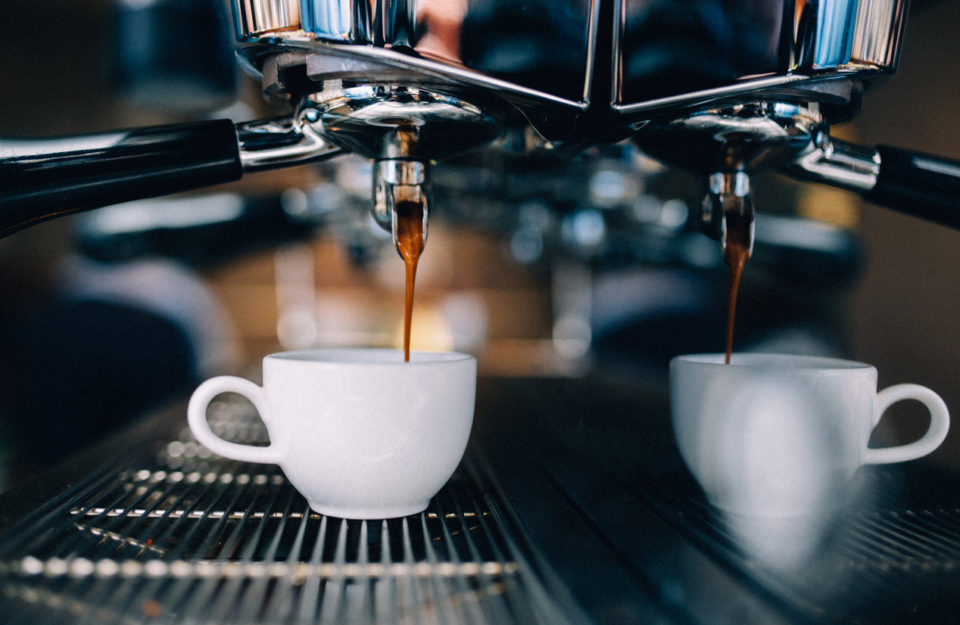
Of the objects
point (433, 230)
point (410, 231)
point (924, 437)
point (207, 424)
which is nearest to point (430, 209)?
point (410, 231)

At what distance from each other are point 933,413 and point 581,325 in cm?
64

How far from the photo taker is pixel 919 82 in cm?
47

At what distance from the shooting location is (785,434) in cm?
31

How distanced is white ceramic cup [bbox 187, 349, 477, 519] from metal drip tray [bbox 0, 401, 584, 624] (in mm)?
13

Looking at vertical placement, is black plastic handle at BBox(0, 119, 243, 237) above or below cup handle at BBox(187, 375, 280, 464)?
above

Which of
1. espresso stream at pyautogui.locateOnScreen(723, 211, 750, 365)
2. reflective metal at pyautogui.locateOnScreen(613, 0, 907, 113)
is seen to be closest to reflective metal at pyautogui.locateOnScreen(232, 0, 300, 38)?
reflective metal at pyautogui.locateOnScreen(613, 0, 907, 113)

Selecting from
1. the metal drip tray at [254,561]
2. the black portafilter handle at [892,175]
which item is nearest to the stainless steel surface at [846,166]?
the black portafilter handle at [892,175]

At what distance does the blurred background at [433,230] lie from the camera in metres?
0.50

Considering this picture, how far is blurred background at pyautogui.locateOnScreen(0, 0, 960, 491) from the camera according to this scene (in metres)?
0.50

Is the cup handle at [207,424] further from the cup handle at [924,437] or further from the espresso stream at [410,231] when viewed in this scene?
the cup handle at [924,437]

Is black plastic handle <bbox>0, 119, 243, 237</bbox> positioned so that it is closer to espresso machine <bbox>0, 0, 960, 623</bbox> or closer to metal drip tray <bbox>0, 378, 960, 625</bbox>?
espresso machine <bbox>0, 0, 960, 623</bbox>

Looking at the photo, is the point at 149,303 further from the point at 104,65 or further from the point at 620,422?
the point at 620,422

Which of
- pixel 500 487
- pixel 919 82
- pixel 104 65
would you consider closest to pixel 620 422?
pixel 500 487

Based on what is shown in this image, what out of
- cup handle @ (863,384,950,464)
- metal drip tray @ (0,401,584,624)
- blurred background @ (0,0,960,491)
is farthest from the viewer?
blurred background @ (0,0,960,491)
